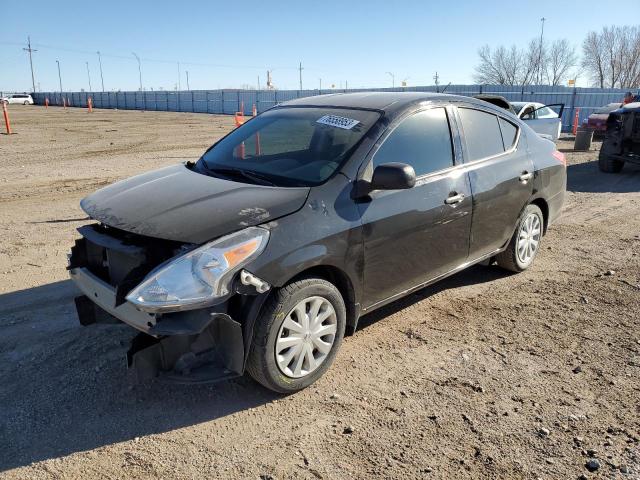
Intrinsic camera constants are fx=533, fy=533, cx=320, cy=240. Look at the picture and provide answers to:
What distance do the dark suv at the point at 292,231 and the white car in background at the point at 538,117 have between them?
35.0 ft

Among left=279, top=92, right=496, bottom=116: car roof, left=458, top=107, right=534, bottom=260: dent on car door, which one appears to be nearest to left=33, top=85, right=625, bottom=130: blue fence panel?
left=458, top=107, right=534, bottom=260: dent on car door

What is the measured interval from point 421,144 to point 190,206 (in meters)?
1.84

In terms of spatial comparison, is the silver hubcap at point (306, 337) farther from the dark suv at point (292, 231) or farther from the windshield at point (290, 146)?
the windshield at point (290, 146)

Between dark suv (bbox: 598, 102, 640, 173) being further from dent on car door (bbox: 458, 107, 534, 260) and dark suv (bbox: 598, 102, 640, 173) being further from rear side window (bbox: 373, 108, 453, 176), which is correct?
rear side window (bbox: 373, 108, 453, 176)

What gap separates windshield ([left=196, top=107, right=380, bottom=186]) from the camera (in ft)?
12.1

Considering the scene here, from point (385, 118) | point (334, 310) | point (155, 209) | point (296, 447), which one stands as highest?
point (385, 118)

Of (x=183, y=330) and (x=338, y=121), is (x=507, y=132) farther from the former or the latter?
(x=183, y=330)

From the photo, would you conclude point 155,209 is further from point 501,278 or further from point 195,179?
point 501,278

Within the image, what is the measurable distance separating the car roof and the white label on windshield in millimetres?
190

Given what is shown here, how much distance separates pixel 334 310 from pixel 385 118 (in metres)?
1.47

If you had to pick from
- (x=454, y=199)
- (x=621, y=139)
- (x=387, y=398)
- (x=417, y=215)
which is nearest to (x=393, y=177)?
(x=417, y=215)

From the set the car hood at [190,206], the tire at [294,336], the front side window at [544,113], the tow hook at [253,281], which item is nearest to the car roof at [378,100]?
the car hood at [190,206]

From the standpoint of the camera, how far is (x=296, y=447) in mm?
2889

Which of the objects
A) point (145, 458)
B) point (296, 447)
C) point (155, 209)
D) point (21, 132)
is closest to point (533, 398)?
point (296, 447)
